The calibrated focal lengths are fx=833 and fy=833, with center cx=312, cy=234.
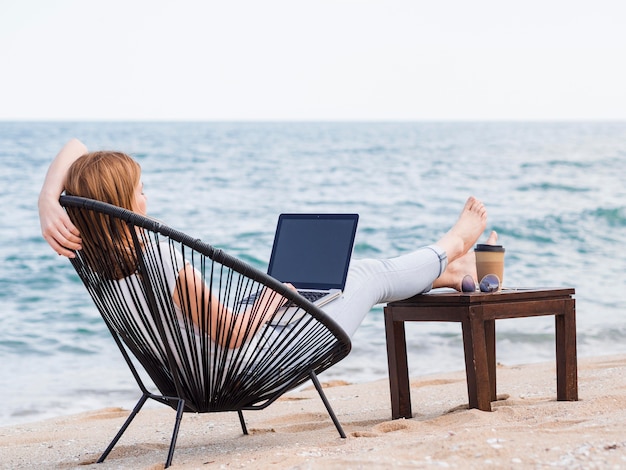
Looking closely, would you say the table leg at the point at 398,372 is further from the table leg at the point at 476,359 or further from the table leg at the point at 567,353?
the table leg at the point at 567,353

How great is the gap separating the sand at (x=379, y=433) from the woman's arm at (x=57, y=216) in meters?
0.64

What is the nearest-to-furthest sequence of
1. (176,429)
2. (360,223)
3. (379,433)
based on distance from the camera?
1. (176,429)
2. (379,433)
3. (360,223)

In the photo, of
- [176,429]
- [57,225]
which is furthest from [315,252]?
[57,225]

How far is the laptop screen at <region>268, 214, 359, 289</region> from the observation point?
2.60 m

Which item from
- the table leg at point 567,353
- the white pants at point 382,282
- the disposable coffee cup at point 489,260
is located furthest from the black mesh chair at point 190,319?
the table leg at point 567,353

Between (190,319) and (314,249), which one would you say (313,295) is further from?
(190,319)

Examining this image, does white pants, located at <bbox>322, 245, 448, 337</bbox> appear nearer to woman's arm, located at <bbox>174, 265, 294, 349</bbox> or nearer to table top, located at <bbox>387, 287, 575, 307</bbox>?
table top, located at <bbox>387, 287, 575, 307</bbox>

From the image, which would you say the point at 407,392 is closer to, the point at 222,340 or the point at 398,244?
the point at 222,340

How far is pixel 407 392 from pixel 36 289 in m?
5.33

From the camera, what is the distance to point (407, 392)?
9.87 feet

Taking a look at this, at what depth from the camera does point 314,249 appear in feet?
8.87

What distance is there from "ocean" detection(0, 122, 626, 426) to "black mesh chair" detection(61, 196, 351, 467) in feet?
7.28

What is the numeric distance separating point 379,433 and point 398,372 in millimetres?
491
